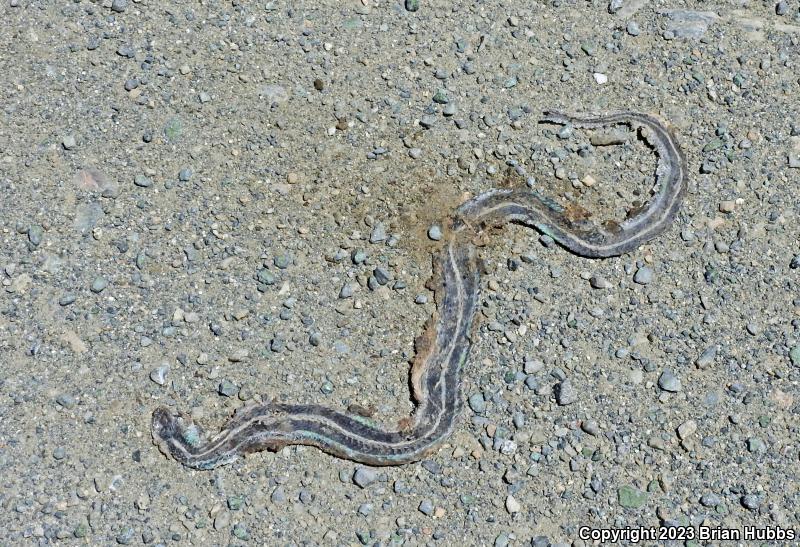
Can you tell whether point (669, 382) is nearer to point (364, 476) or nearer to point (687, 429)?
point (687, 429)

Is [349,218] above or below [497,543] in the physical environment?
above

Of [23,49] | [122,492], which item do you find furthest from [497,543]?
[23,49]

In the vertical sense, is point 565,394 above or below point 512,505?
above

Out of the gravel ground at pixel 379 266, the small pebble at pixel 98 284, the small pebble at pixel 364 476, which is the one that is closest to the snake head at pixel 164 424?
the gravel ground at pixel 379 266

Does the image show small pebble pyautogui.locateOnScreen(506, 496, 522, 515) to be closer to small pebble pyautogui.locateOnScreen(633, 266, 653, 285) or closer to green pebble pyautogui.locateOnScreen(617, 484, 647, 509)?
green pebble pyautogui.locateOnScreen(617, 484, 647, 509)

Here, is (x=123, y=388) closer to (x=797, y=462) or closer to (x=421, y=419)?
(x=421, y=419)

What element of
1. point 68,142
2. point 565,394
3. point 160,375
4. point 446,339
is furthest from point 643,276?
point 68,142

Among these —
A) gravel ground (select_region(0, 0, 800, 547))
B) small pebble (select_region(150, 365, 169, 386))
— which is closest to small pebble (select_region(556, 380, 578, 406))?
gravel ground (select_region(0, 0, 800, 547))
